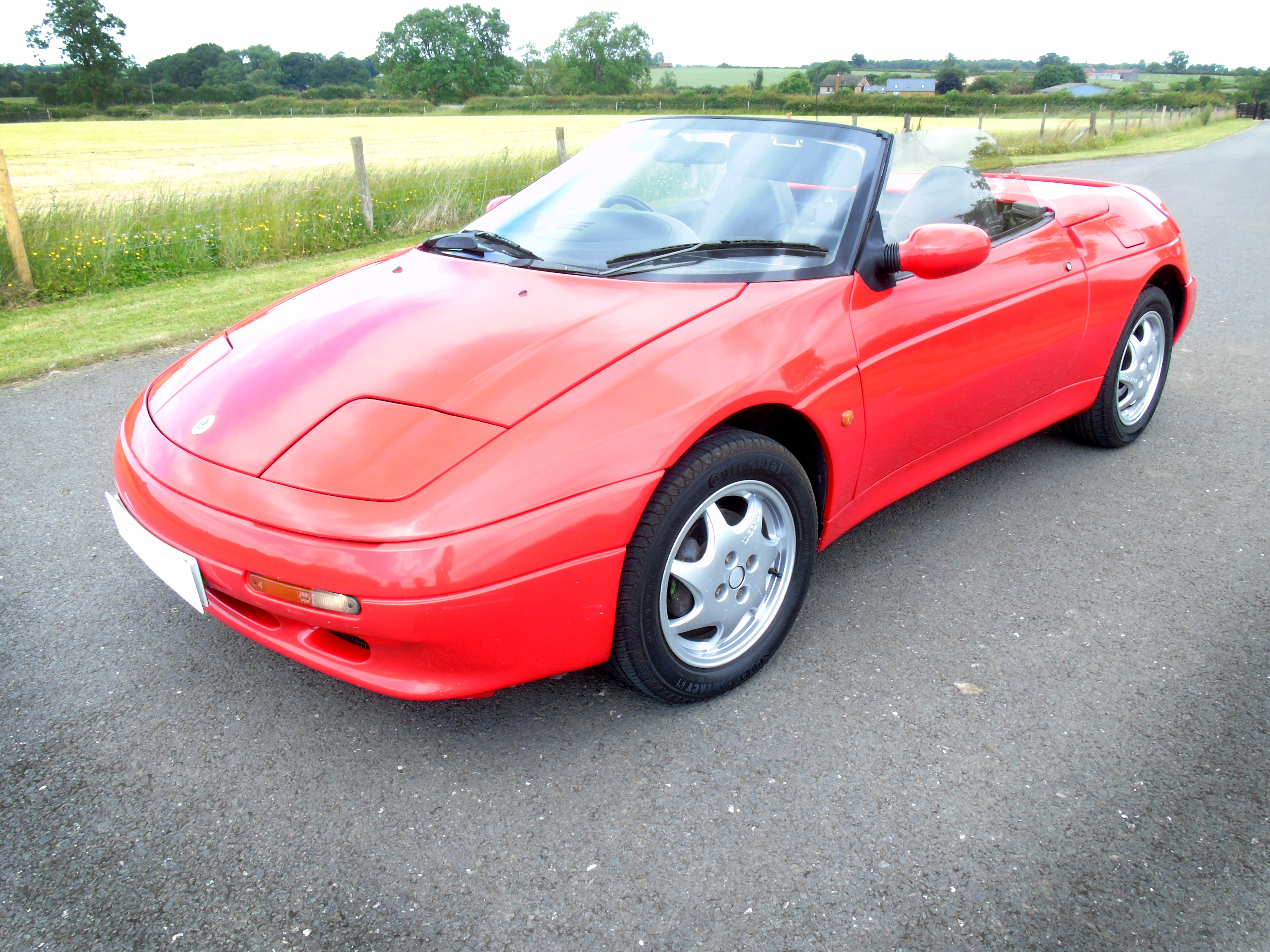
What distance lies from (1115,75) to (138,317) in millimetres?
120661

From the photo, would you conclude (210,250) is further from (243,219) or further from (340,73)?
(340,73)

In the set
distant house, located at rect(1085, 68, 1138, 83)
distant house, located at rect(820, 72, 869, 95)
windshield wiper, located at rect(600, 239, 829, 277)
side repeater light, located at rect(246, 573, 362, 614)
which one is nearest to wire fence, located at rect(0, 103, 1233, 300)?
windshield wiper, located at rect(600, 239, 829, 277)

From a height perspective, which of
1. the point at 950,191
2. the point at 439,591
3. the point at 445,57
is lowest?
the point at 439,591

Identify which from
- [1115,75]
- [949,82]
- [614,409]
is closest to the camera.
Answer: [614,409]

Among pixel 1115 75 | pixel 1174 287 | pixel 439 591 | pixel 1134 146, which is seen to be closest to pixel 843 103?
pixel 1134 146

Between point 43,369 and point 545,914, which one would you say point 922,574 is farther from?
point 43,369

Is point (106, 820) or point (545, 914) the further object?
point (106, 820)

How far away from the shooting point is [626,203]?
2865mm

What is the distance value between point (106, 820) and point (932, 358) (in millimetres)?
2433

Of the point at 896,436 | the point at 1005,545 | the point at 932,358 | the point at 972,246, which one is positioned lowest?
the point at 1005,545

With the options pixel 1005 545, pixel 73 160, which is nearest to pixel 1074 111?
pixel 73 160

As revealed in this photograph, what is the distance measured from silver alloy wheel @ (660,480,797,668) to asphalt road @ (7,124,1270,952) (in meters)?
0.16

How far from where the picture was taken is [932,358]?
2.64m

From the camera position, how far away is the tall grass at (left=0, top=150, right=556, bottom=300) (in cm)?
734
